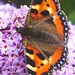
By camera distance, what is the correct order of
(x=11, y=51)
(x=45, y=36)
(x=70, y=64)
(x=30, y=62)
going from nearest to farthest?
1. (x=30, y=62)
2. (x=11, y=51)
3. (x=45, y=36)
4. (x=70, y=64)

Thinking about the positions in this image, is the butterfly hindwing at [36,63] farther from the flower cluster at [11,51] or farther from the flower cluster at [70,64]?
the flower cluster at [70,64]

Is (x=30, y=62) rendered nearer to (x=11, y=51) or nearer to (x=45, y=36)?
(x=11, y=51)

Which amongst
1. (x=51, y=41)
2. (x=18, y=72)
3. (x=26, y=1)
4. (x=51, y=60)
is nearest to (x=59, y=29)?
(x=51, y=41)

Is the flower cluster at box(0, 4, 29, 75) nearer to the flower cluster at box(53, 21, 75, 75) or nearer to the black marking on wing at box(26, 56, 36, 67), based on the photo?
the black marking on wing at box(26, 56, 36, 67)

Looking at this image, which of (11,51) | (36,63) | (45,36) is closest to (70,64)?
(45,36)

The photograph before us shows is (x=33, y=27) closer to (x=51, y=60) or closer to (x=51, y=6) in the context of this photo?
(x=51, y=6)

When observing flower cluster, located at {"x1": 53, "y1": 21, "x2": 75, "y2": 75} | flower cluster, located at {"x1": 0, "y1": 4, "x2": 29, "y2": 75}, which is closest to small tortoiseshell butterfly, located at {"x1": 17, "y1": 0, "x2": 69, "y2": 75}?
flower cluster, located at {"x1": 0, "y1": 4, "x2": 29, "y2": 75}

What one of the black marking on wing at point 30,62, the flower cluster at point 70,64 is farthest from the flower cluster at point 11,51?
the flower cluster at point 70,64

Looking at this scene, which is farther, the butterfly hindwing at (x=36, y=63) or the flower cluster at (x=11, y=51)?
the flower cluster at (x=11, y=51)
